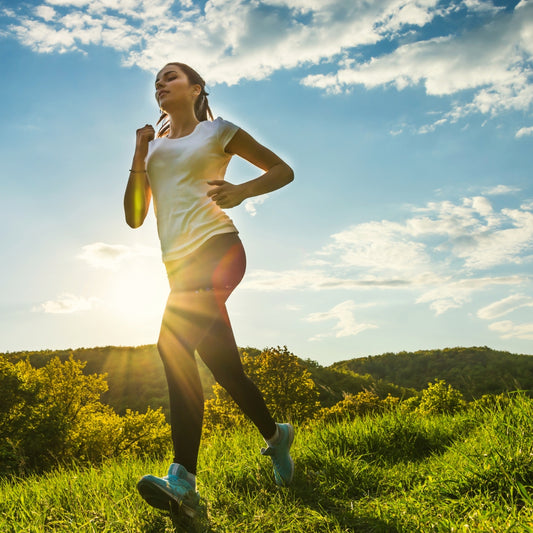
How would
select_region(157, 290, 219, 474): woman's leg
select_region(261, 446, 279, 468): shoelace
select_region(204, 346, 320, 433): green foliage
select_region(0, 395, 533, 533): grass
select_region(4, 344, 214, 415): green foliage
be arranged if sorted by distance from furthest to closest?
select_region(4, 344, 214, 415): green foliage, select_region(204, 346, 320, 433): green foliage, select_region(261, 446, 279, 468): shoelace, select_region(157, 290, 219, 474): woman's leg, select_region(0, 395, 533, 533): grass

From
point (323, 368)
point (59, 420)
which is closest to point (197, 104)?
point (59, 420)

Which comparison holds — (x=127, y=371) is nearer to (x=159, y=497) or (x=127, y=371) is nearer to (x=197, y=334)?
(x=197, y=334)

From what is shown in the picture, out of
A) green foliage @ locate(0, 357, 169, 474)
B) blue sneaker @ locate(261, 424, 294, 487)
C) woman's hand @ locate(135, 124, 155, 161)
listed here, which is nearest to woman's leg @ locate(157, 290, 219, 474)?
blue sneaker @ locate(261, 424, 294, 487)

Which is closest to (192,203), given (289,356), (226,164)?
(226,164)

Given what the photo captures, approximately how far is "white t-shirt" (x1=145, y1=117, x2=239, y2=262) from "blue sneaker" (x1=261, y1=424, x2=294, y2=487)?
3.98 ft

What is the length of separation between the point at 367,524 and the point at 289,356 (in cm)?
2625

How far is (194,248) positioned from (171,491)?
1.14 m

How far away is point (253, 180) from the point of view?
2570 mm

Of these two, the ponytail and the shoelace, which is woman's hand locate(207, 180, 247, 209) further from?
the shoelace

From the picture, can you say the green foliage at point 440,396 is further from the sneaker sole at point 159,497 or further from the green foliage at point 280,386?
the sneaker sole at point 159,497

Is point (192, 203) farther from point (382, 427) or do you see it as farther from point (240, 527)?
point (382, 427)

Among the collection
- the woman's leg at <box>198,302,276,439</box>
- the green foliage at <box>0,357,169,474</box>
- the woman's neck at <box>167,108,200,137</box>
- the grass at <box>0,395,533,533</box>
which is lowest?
the green foliage at <box>0,357,169,474</box>

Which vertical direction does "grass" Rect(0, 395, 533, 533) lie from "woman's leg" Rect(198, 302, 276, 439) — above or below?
below

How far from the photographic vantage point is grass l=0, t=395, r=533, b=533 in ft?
7.12
